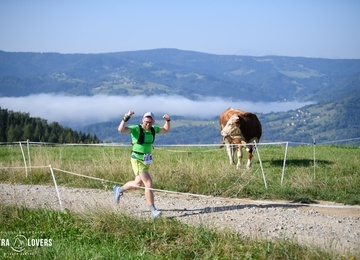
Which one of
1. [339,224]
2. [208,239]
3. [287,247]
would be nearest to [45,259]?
[208,239]

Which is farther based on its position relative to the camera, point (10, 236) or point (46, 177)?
point (46, 177)

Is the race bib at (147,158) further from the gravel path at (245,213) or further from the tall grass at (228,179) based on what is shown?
the tall grass at (228,179)

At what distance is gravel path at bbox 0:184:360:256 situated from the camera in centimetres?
852

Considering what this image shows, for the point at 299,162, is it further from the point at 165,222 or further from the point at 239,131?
the point at 165,222

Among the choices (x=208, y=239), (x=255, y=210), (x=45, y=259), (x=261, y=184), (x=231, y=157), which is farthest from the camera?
(x=231, y=157)

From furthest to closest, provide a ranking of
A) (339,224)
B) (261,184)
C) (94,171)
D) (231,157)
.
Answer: (231,157) → (94,171) → (261,184) → (339,224)

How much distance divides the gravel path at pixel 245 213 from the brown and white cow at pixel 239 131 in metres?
5.69

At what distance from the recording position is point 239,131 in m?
17.4

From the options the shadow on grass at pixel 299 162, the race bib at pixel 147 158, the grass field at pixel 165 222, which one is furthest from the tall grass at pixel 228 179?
the race bib at pixel 147 158

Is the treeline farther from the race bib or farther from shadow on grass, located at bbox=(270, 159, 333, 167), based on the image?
the race bib

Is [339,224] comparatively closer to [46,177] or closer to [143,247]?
[143,247]

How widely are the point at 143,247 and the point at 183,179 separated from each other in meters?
4.94

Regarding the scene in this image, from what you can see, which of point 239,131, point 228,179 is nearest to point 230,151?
point 239,131

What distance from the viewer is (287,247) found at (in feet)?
24.7
